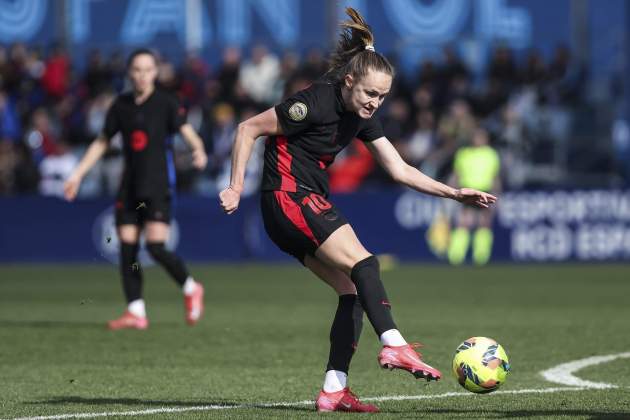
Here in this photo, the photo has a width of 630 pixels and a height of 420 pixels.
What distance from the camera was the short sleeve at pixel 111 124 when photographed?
11602 mm

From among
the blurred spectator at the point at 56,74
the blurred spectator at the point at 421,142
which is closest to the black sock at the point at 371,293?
the blurred spectator at the point at 421,142

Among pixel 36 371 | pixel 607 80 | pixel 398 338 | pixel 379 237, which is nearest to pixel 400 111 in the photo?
pixel 379 237

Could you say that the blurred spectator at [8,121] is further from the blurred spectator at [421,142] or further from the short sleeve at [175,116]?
the short sleeve at [175,116]

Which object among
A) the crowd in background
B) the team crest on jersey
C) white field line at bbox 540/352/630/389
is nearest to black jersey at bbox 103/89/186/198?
white field line at bbox 540/352/630/389

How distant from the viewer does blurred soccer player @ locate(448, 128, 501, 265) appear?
22234mm

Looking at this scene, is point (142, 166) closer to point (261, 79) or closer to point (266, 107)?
point (266, 107)

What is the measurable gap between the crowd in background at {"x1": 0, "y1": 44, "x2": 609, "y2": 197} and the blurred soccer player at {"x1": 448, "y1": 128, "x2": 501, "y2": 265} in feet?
1.72

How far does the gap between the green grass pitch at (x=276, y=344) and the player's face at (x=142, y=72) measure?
2097 mm

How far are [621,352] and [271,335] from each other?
2967mm

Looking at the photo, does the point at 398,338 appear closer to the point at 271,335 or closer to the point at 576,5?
the point at 271,335

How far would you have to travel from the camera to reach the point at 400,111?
913 inches

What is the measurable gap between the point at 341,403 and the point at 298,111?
151 cm

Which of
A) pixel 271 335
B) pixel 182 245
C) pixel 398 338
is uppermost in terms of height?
pixel 398 338

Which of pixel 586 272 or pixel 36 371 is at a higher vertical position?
pixel 36 371
